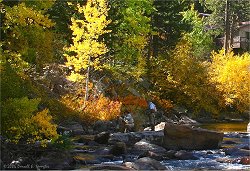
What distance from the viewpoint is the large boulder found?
65.5ft

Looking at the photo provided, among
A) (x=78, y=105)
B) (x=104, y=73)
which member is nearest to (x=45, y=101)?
(x=78, y=105)

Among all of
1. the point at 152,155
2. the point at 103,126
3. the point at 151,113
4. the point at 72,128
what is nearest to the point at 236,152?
the point at 152,155

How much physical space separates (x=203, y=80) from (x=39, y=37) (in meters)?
22.9

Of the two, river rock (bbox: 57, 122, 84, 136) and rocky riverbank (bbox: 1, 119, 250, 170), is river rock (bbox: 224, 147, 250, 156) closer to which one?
rocky riverbank (bbox: 1, 119, 250, 170)

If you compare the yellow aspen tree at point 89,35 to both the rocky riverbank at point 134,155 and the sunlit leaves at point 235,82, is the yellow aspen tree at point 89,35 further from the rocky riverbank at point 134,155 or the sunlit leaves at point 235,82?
the sunlit leaves at point 235,82

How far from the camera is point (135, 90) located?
34.0 metres

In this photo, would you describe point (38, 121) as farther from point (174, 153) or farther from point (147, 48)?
point (147, 48)

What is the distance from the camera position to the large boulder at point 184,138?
20.0 meters

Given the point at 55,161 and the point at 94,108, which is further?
the point at 94,108

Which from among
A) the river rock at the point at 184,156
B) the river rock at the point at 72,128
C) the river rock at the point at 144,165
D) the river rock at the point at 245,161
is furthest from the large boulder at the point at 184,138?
the river rock at the point at 144,165

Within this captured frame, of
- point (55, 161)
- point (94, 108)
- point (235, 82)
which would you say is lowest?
point (55, 161)

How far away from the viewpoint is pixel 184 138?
20016mm

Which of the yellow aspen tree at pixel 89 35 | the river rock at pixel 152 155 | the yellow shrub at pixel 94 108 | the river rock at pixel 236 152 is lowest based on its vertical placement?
the river rock at pixel 236 152

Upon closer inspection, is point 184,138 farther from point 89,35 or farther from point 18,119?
point 89,35
